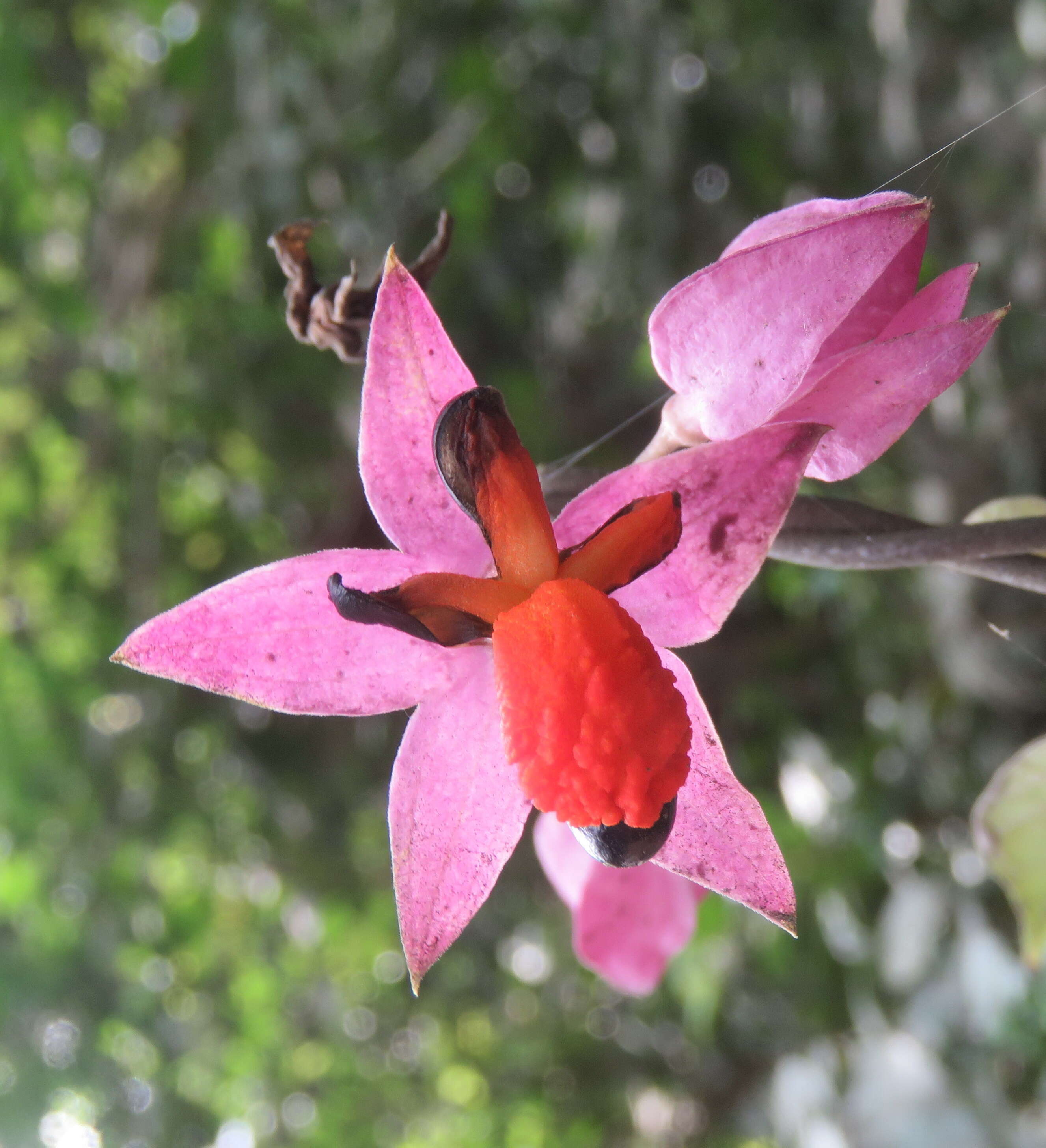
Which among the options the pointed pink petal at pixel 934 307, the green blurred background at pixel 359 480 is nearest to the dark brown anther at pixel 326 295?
the pointed pink petal at pixel 934 307

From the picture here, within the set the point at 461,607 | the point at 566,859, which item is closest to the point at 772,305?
the point at 461,607

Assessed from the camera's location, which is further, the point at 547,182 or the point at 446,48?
the point at 547,182

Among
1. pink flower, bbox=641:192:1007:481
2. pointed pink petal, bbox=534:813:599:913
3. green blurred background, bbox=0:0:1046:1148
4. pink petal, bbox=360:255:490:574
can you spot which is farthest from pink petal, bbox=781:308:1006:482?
green blurred background, bbox=0:0:1046:1148

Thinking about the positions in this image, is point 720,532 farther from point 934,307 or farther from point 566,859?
point 566,859

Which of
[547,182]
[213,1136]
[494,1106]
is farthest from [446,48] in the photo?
[494,1106]

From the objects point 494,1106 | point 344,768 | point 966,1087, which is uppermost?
point 344,768

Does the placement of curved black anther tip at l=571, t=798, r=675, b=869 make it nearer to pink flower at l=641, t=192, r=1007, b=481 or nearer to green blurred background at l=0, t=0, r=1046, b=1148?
pink flower at l=641, t=192, r=1007, b=481

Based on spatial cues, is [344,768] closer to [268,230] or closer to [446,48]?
[268,230]
